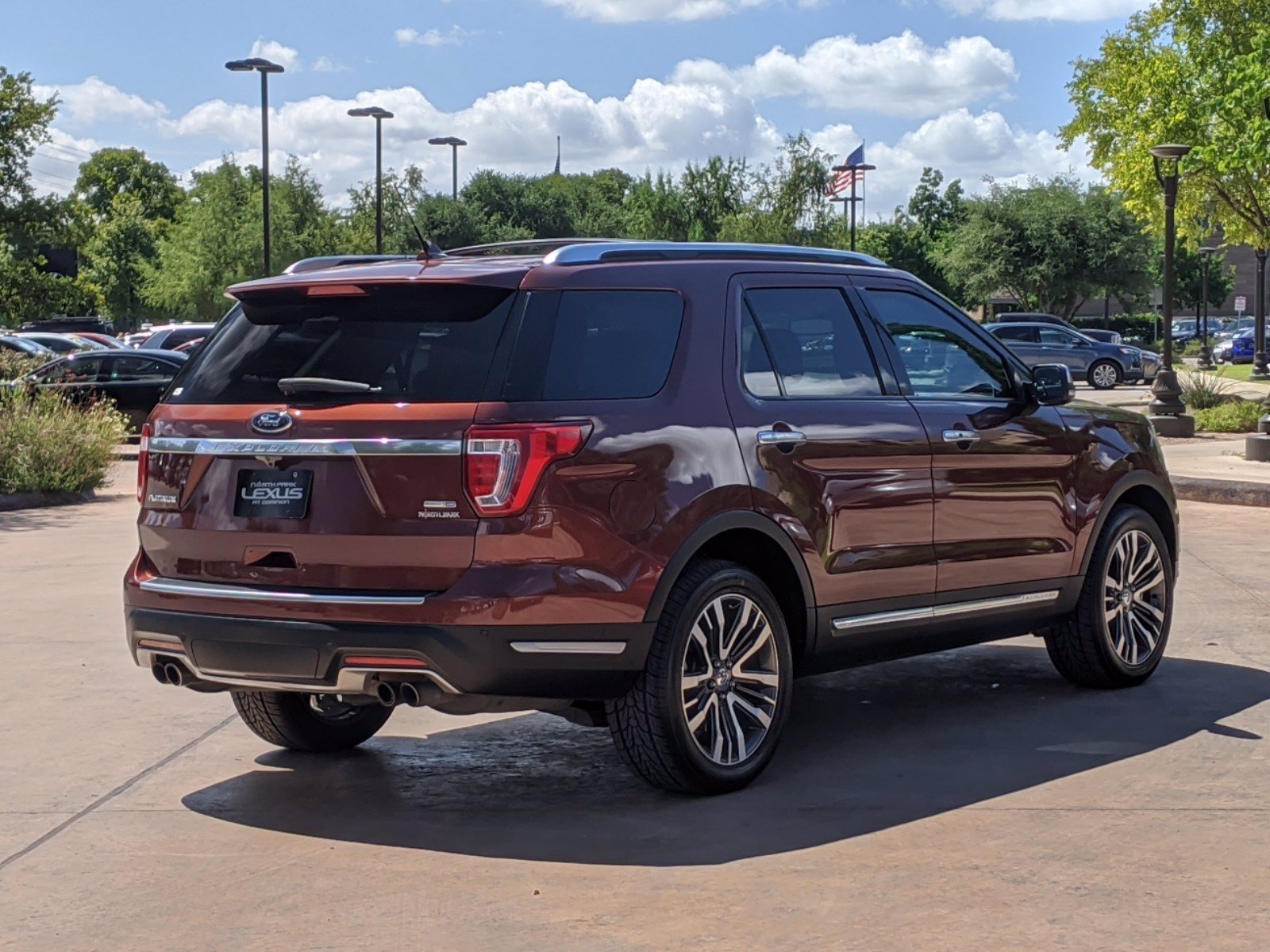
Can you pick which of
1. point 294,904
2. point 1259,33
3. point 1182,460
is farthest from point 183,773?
point 1259,33

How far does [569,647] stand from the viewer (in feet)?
18.7

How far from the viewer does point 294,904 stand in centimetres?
505

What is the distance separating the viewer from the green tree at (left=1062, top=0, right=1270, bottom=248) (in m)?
45.1

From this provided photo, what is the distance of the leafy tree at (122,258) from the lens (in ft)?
320

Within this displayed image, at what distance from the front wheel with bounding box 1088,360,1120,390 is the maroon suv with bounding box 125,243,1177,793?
39.0 metres

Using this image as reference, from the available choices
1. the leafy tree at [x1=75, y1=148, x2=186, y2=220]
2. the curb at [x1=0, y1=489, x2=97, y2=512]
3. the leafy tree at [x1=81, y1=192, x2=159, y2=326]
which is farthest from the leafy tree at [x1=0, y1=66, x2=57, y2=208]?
the leafy tree at [x1=75, y1=148, x2=186, y2=220]

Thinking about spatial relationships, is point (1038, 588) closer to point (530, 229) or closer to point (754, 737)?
point (754, 737)

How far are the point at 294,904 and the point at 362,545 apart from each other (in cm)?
119

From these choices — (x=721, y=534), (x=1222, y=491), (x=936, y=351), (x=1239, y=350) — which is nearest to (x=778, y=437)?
(x=721, y=534)

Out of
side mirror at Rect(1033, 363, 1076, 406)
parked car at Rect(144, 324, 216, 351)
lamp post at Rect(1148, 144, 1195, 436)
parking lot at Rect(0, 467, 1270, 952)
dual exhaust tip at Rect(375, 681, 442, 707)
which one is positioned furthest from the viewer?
parked car at Rect(144, 324, 216, 351)

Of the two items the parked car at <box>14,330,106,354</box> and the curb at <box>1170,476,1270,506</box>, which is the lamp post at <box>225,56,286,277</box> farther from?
the curb at <box>1170,476,1270,506</box>

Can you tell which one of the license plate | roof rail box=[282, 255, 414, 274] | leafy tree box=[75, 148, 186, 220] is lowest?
the license plate

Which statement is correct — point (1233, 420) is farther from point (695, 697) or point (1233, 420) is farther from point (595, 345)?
point (595, 345)

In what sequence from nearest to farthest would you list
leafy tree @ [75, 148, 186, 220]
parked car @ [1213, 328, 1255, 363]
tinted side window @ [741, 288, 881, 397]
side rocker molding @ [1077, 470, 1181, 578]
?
tinted side window @ [741, 288, 881, 397], side rocker molding @ [1077, 470, 1181, 578], parked car @ [1213, 328, 1255, 363], leafy tree @ [75, 148, 186, 220]
